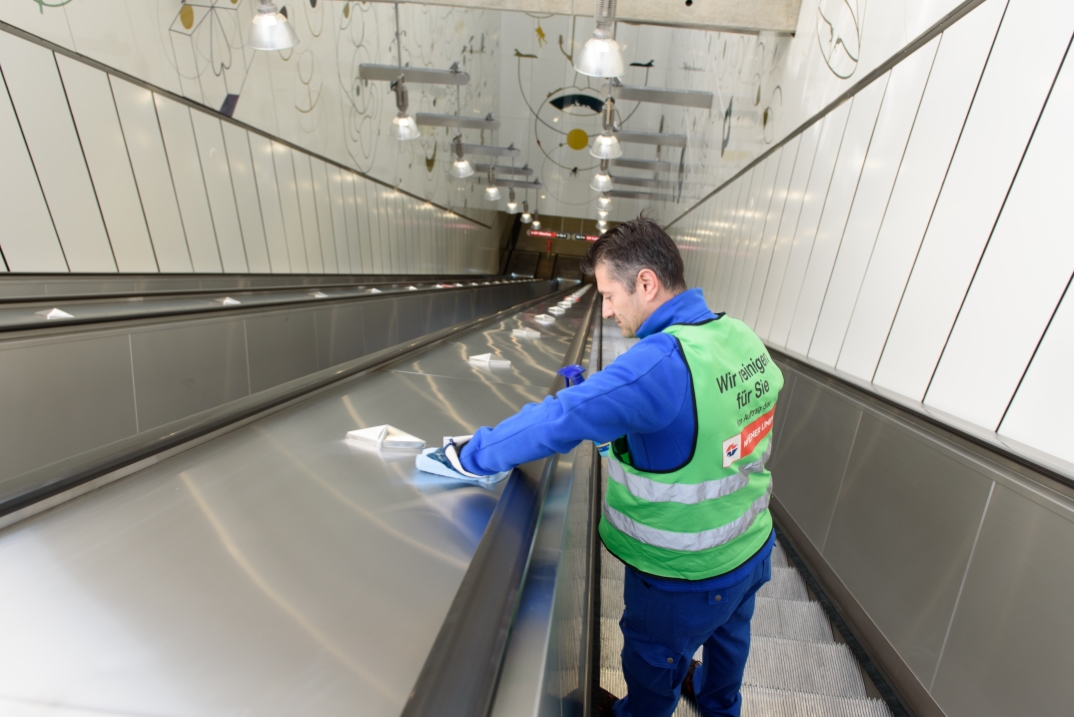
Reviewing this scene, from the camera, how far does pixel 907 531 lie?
7.29ft

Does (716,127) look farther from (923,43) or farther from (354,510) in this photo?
(354,510)

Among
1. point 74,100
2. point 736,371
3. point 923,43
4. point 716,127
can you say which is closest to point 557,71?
point 716,127

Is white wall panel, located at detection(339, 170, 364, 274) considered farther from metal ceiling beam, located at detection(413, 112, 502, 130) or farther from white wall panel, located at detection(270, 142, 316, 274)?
metal ceiling beam, located at detection(413, 112, 502, 130)

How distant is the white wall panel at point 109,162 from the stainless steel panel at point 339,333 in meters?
2.09

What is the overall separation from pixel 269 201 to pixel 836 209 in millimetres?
6868

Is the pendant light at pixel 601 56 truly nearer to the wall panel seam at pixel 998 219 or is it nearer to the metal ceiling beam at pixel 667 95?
the wall panel seam at pixel 998 219

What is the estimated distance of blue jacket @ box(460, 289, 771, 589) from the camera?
1248mm

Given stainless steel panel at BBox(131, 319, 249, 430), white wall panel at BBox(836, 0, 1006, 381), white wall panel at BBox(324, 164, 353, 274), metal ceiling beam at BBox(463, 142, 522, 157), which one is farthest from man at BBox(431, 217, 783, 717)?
metal ceiling beam at BBox(463, 142, 522, 157)

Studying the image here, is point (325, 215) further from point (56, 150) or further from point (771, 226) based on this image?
point (771, 226)

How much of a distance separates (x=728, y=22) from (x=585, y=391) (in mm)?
5633

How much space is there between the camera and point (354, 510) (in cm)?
134

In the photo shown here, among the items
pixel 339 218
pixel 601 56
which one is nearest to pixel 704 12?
pixel 601 56

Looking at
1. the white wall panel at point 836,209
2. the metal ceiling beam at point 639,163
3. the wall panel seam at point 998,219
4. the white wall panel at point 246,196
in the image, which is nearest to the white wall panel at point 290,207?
the white wall panel at point 246,196

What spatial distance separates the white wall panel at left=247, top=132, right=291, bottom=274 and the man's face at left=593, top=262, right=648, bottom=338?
697 centimetres
